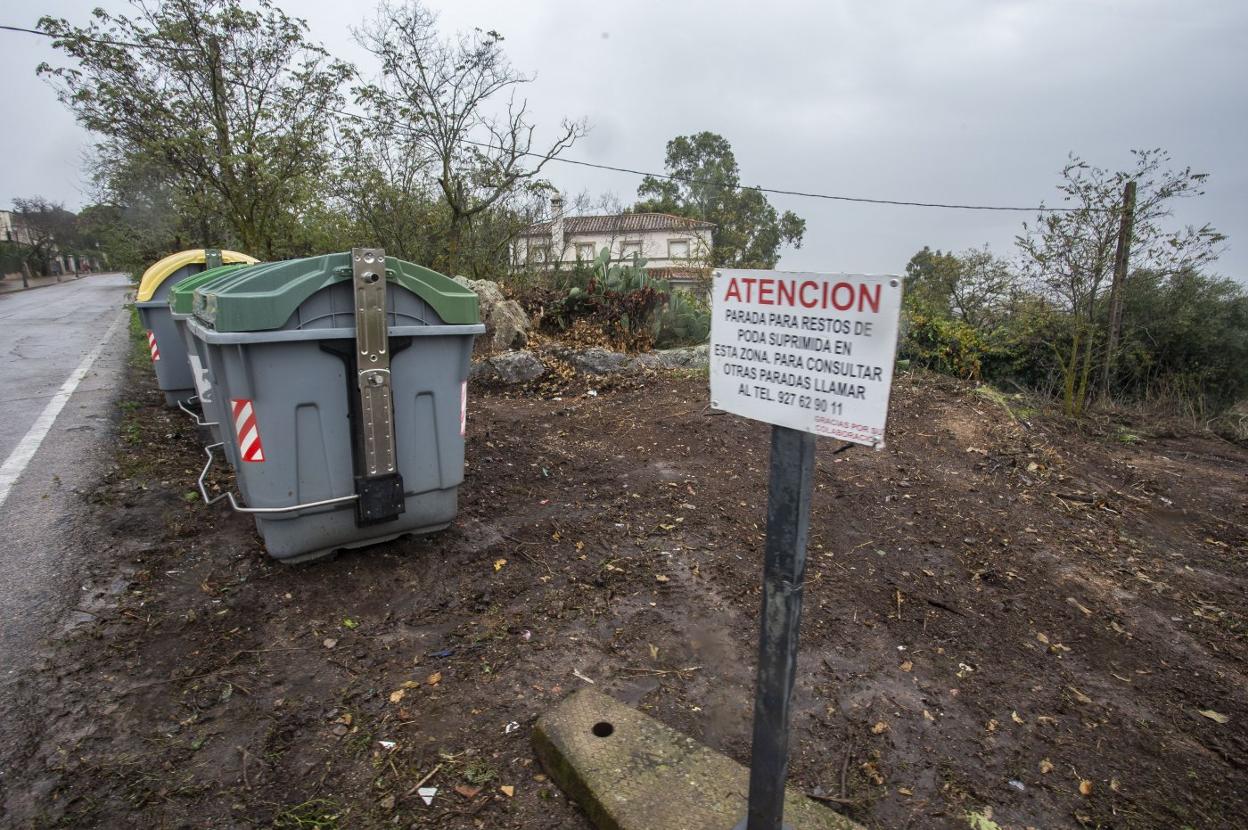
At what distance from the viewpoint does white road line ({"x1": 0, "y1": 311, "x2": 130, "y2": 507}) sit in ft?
15.4

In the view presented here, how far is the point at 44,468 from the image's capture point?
4891 mm

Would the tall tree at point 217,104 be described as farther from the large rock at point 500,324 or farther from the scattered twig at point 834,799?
the scattered twig at point 834,799

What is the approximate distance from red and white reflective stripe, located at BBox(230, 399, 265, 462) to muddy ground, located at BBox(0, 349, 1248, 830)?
2.29ft

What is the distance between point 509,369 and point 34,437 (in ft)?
14.8

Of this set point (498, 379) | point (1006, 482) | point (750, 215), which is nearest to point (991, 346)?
point (1006, 482)

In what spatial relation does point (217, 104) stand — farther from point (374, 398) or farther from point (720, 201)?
point (720, 201)

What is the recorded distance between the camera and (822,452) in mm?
5543

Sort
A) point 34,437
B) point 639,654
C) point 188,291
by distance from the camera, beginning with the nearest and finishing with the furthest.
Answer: point 639,654 < point 188,291 < point 34,437

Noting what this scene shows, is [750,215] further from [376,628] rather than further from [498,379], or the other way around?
[376,628]

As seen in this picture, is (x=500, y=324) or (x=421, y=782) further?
(x=500, y=324)

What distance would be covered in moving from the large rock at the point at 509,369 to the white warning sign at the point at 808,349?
6.71 metres

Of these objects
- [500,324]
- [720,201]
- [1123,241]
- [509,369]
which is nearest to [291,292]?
[509,369]

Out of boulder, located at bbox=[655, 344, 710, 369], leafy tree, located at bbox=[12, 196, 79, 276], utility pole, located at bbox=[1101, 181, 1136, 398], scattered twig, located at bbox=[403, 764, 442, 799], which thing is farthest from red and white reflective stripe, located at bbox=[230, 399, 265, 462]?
leafy tree, located at bbox=[12, 196, 79, 276]

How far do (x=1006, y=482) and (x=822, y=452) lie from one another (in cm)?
141
